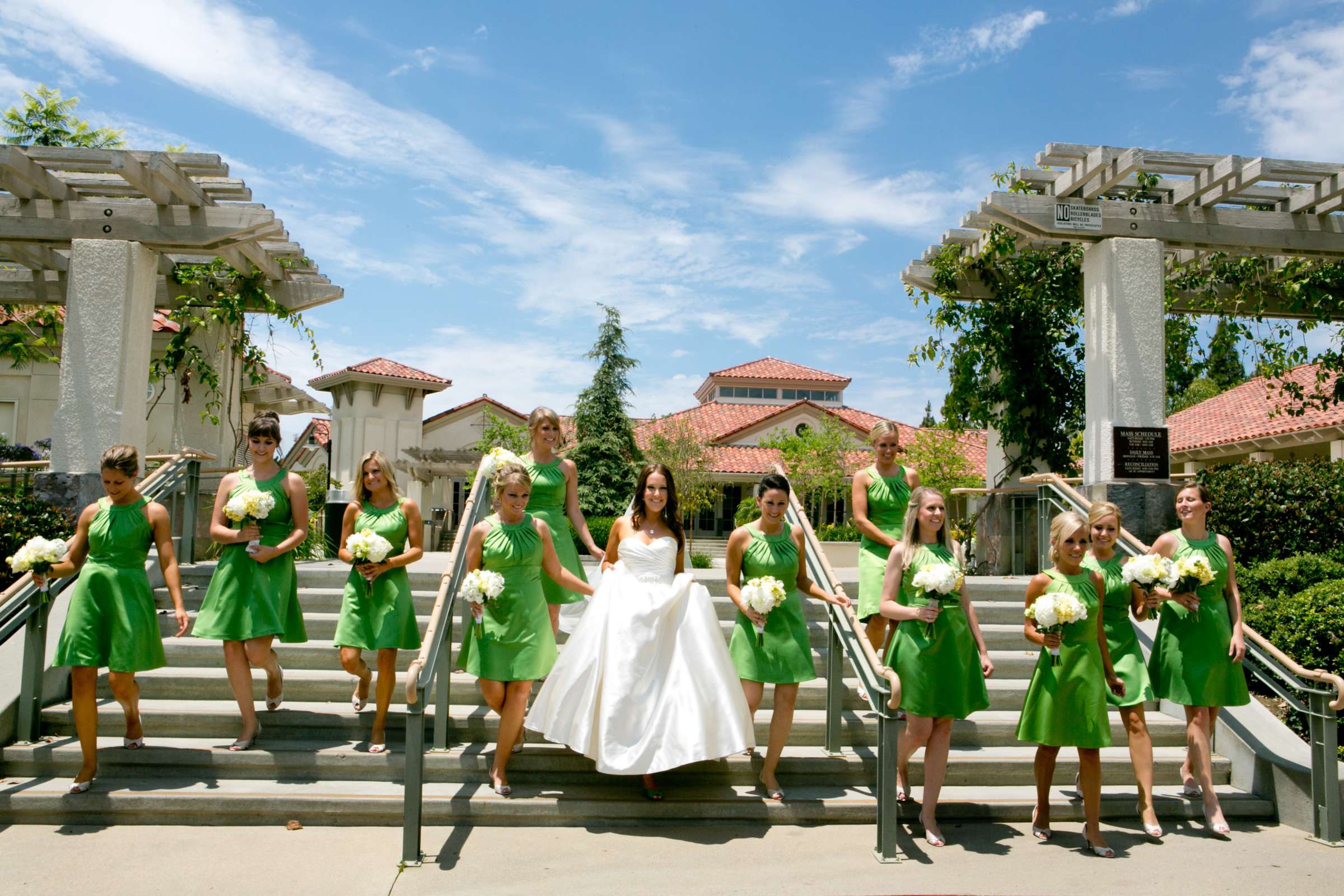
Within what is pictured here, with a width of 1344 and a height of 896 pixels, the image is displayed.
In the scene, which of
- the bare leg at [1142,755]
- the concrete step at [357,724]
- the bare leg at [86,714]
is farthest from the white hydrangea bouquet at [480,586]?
the bare leg at [1142,755]

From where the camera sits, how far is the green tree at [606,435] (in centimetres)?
2123

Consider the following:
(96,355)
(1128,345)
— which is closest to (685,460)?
(1128,345)

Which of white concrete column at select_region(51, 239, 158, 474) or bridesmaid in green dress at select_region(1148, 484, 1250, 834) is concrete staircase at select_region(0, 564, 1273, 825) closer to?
bridesmaid in green dress at select_region(1148, 484, 1250, 834)

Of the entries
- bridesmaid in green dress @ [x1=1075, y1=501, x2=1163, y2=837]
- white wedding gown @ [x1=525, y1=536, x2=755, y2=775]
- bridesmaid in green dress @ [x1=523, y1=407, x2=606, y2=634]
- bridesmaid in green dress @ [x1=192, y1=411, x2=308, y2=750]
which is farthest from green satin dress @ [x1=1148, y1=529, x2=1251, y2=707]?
bridesmaid in green dress @ [x1=192, y1=411, x2=308, y2=750]

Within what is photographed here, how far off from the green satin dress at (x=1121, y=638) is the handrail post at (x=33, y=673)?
6146 millimetres

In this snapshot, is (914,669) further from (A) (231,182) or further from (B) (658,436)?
(B) (658,436)

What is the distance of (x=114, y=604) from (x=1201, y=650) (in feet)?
20.2

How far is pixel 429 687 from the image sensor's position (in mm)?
4711

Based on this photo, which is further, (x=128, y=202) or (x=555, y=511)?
(x=128, y=202)

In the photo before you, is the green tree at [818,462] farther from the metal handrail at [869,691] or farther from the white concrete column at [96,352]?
the metal handrail at [869,691]

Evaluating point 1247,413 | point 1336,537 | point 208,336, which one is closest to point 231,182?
point 208,336

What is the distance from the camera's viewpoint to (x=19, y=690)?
5598 mm

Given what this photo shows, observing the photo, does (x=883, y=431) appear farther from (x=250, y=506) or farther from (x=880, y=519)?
(x=250, y=506)

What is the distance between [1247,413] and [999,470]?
14.5m
